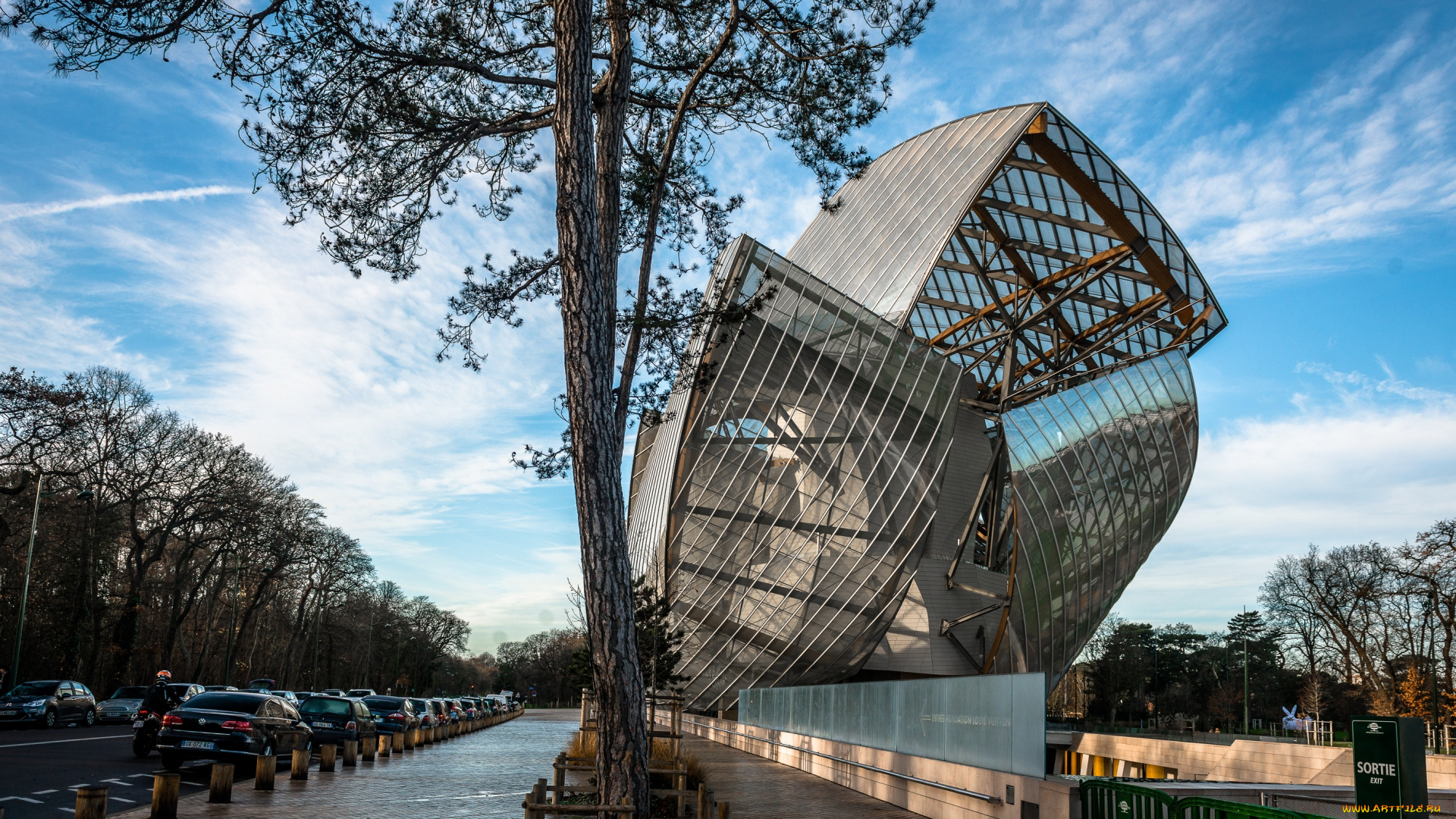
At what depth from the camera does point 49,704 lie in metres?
29.5

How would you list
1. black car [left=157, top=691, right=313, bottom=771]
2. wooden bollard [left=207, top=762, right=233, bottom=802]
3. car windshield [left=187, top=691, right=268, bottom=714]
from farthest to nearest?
car windshield [left=187, top=691, right=268, bottom=714], black car [left=157, top=691, right=313, bottom=771], wooden bollard [left=207, top=762, right=233, bottom=802]

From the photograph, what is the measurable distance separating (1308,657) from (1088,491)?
3626 cm

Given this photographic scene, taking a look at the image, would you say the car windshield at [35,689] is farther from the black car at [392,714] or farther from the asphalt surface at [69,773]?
the black car at [392,714]

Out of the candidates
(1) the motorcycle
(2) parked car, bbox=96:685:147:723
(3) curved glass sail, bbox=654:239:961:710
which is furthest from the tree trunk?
(2) parked car, bbox=96:685:147:723

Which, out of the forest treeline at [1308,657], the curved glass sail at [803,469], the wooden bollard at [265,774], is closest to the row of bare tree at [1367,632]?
the forest treeline at [1308,657]

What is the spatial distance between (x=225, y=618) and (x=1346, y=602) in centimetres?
7310

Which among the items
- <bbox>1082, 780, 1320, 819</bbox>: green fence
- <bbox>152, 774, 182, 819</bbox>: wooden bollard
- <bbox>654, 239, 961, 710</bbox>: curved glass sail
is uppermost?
<bbox>654, 239, 961, 710</bbox>: curved glass sail

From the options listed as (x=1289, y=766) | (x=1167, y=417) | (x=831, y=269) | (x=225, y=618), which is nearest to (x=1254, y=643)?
(x=1167, y=417)

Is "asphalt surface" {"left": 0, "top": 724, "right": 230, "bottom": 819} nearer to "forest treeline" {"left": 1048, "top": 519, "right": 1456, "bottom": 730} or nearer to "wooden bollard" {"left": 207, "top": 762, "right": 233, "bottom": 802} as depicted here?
"wooden bollard" {"left": 207, "top": 762, "right": 233, "bottom": 802}

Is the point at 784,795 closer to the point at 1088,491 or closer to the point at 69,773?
the point at 69,773

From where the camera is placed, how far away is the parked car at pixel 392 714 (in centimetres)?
3103

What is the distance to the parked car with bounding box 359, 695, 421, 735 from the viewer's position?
31031mm

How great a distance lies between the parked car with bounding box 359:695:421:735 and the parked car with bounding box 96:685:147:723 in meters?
7.73

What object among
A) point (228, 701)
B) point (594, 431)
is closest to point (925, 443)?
point (228, 701)
